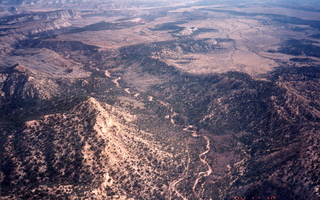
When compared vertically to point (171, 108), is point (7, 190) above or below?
above

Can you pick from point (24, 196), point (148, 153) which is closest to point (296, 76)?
point (148, 153)

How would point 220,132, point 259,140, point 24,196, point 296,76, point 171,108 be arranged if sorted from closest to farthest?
point 24,196 → point 259,140 → point 220,132 → point 171,108 → point 296,76

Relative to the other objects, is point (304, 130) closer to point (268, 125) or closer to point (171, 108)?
point (268, 125)

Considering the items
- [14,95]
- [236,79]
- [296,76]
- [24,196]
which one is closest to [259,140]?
[236,79]

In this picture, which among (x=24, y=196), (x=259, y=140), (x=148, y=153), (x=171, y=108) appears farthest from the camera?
(x=171, y=108)

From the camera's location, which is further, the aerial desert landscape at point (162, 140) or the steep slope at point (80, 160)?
the aerial desert landscape at point (162, 140)

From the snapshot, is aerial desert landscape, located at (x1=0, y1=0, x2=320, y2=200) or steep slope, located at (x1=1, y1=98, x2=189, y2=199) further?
aerial desert landscape, located at (x1=0, y1=0, x2=320, y2=200)

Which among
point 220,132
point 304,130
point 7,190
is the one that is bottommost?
point 220,132

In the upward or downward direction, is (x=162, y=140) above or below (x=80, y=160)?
below

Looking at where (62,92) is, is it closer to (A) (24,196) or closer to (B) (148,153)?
(B) (148,153)

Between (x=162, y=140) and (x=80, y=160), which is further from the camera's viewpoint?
(x=162, y=140)

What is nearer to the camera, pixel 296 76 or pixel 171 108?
pixel 171 108
